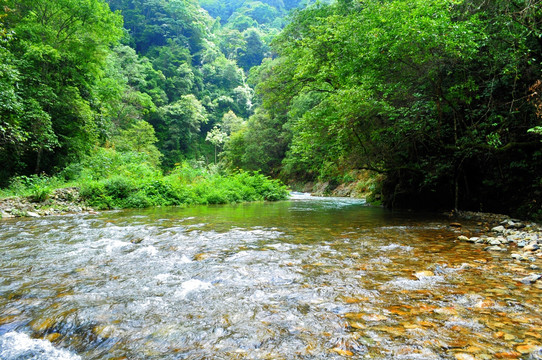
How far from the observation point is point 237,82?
222 feet

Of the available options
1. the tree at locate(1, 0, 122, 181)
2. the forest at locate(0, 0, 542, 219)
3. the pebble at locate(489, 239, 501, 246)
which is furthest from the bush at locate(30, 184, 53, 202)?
the pebble at locate(489, 239, 501, 246)

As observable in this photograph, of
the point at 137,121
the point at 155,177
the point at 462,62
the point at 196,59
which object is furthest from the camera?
the point at 196,59

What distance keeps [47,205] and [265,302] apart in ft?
29.5

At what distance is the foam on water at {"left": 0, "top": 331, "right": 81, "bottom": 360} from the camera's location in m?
1.63

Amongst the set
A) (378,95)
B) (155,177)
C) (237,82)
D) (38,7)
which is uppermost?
(237,82)

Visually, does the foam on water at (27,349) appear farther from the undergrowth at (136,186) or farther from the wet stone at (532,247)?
the undergrowth at (136,186)

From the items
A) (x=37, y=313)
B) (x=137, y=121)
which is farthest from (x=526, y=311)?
(x=137, y=121)

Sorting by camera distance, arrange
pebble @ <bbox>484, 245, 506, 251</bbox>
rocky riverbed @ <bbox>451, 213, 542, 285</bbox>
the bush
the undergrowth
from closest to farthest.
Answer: rocky riverbed @ <bbox>451, 213, 542, 285</bbox> → pebble @ <bbox>484, 245, 506, 251</bbox> → the bush → the undergrowth

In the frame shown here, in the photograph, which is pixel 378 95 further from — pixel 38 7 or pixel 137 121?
pixel 137 121

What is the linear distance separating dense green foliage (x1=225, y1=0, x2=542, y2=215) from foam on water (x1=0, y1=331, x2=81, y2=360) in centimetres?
687

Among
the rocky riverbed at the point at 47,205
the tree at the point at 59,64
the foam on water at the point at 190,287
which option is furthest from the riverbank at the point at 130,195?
the foam on water at the point at 190,287

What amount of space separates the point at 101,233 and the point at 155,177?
327 inches

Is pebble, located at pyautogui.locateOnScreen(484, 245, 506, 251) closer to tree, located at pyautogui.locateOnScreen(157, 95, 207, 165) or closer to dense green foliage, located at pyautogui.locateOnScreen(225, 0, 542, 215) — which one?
dense green foliage, located at pyautogui.locateOnScreen(225, 0, 542, 215)

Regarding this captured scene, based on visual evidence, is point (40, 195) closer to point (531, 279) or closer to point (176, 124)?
point (531, 279)
